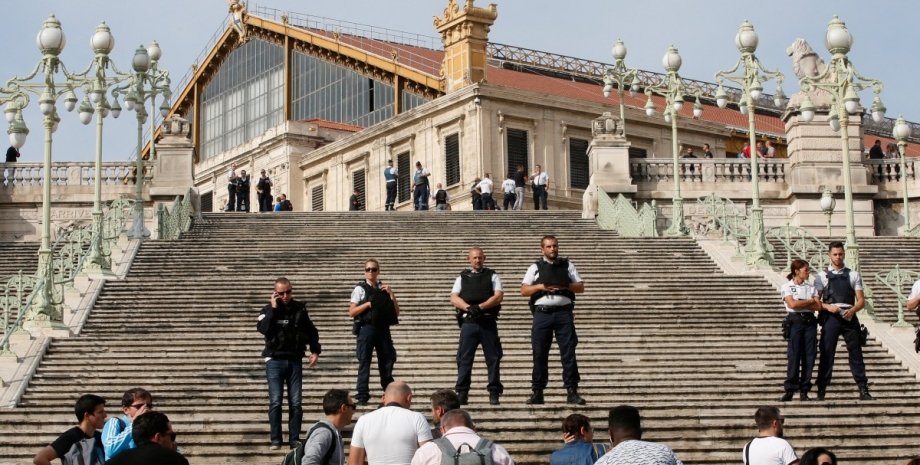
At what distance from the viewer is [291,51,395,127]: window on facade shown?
2122 inches

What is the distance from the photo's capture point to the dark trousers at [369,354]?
621 inches

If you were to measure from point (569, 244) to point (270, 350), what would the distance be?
1248 centimetres

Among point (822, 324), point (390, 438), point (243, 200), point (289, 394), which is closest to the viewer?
point (390, 438)

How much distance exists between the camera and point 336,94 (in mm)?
56250

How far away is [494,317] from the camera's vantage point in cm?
1579

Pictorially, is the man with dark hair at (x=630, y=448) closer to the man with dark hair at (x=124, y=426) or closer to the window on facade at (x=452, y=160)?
the man with dark hair at (x=124, y=426)

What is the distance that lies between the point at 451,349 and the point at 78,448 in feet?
26.7

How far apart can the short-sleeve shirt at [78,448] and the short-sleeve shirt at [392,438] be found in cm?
178

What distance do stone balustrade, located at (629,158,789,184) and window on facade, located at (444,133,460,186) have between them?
29.1 ft

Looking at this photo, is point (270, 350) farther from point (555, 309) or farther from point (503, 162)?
point (503, 162)

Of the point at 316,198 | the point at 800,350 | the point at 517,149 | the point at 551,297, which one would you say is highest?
the point at 517,149

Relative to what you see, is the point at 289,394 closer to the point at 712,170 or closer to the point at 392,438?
the point at 392,438

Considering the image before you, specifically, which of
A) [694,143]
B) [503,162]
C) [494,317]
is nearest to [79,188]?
[503,162]

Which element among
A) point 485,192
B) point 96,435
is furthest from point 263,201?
point 96,435
